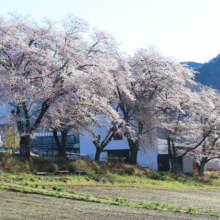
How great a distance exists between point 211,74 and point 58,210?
172 metres

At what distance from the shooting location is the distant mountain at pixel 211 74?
16662 cm

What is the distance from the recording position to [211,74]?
563 feet

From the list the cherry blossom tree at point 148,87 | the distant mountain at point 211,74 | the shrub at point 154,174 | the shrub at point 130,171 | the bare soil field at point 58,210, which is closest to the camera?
the bare soil field at point 58,210

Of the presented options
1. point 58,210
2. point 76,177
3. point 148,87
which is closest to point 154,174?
point 148,87

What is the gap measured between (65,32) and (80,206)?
16.3 metres

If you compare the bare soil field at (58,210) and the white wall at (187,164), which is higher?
Answer: the bare soil field at (58,210)

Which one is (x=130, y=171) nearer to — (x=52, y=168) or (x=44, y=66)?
(x=52, y=168)

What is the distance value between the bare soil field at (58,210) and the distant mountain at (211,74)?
159 metres

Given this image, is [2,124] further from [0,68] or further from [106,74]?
[106,74]

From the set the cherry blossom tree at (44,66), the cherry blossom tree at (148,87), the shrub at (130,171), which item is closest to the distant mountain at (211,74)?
the cherry blossom tree at (148,87)

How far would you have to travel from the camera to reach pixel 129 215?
1053 centimetres

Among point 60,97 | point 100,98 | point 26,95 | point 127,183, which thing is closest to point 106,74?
point 100,98

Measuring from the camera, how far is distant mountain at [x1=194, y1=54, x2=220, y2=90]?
547 feet

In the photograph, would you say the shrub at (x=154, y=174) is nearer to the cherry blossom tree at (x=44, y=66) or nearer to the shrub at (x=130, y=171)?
the shrub at (x=130, y=171)
